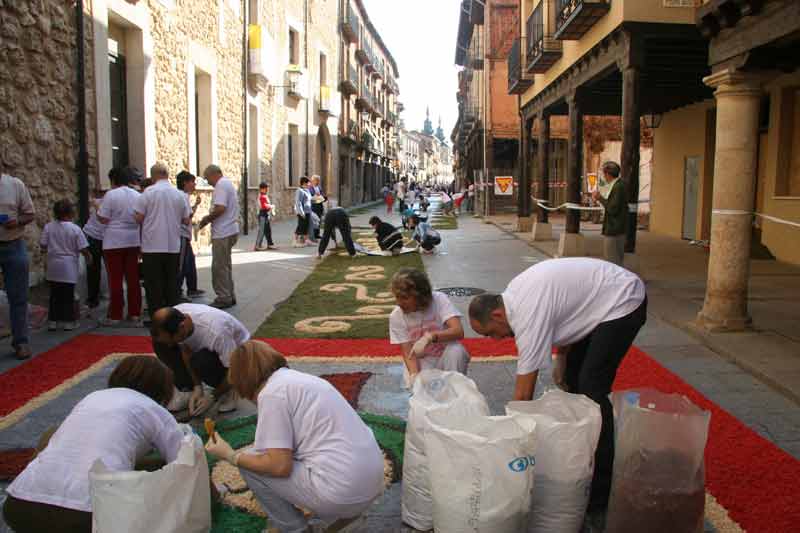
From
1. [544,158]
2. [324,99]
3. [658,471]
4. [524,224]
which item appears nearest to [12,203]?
[658,471]

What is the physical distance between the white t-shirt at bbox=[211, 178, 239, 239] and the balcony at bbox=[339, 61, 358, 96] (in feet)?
96.9

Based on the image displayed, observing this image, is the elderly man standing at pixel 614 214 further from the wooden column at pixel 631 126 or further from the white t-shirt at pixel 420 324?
the white t-shirt at pixel 420 324

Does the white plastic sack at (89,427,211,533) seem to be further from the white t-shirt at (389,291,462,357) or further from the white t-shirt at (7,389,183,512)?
the white t-shirt at (389,291,462,357)

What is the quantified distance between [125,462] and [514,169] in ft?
101

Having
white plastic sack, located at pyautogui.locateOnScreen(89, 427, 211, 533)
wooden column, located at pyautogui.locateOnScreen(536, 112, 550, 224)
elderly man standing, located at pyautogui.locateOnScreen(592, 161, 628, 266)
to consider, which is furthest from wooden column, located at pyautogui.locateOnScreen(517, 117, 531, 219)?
white plastic sack, located at pyautogui.locateOnScreen(89, 427, 211, 533)

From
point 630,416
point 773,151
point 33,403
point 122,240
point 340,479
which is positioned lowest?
point 33,403

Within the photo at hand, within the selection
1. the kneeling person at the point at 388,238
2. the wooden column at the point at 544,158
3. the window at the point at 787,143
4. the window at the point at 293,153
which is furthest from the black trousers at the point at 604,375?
the window at the point at 293,153

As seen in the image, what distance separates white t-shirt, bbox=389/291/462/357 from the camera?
4.71 m

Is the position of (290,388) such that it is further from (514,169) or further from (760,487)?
(514,169)

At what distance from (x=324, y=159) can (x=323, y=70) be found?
4.21m

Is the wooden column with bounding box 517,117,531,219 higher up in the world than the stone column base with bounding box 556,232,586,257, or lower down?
higher up

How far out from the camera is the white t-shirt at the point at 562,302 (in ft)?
11.0

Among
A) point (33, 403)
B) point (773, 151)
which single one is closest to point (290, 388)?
point (33, 403)

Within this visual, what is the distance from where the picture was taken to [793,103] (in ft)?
40.9
